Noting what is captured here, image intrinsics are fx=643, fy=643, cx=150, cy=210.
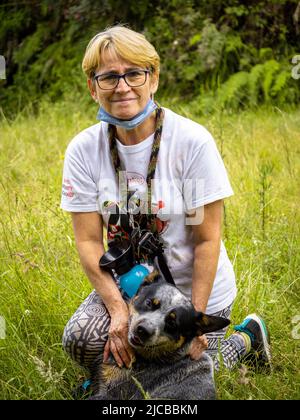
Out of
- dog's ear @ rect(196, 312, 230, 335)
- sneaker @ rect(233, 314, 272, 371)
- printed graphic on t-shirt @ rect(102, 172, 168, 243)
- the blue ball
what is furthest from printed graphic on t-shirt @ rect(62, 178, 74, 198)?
sneaker @ rect(233, 314, 272, 371)

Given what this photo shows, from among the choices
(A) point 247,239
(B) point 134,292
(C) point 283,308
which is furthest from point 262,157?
(B) point 134,292

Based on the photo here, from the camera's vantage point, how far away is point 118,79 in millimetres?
2799

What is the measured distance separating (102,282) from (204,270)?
1.50 ft

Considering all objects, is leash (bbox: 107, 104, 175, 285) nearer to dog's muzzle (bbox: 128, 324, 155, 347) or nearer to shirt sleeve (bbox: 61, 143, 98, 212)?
shirt sleeve (bbox: 61, 143, 98, 212)

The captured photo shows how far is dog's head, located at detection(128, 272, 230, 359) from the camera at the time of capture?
249 cm

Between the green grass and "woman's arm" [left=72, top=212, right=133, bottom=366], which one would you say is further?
the green grass

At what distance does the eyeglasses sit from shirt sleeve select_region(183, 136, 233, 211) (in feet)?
1.28

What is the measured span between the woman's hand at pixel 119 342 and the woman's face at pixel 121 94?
878mm

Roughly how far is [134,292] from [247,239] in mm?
1667

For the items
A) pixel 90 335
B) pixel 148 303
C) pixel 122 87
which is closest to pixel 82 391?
pixel 90 335

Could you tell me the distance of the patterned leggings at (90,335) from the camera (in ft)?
9.16

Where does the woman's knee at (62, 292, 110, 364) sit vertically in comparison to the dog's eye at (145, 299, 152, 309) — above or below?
below

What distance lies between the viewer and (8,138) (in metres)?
6.73

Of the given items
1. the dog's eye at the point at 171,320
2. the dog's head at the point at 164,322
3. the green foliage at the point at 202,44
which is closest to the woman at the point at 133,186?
the dog's head at the point at 164,322
